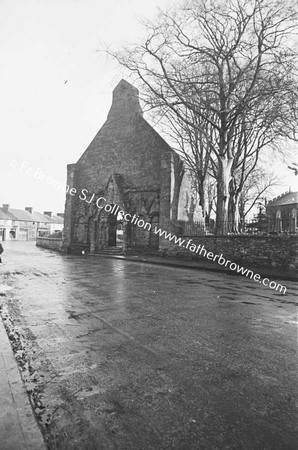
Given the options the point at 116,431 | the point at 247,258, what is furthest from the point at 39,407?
the point at 247,258

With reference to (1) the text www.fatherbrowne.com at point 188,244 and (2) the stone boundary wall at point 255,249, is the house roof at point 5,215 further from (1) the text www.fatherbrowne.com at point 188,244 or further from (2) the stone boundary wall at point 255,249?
(2) the stone boundary wall at point 255,249

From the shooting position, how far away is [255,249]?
14.3m

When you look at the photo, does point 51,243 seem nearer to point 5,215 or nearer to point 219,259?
point 219,259

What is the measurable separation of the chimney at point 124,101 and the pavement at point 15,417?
73.3ft

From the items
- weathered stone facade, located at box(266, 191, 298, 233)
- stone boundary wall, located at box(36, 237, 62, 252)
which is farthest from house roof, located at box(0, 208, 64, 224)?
weathered stone facade, located at box(266, 191, 298, 233)

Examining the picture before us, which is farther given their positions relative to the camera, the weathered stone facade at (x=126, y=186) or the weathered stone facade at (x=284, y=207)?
the weathered stone facade at (x=284, y=207)

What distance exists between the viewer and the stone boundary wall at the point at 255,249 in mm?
13117

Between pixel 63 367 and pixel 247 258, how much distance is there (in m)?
13.0

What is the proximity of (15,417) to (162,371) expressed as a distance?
153 cm

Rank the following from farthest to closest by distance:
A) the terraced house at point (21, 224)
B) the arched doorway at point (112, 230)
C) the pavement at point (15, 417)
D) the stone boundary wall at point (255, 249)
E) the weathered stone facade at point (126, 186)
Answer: the terraced house at point (21, 224) < the arched doorway at point (112, 230) < the weathered stone facade at point (126, 186) < the stone boundary wall at point (255, 249) < the pavement at point (15, 417)

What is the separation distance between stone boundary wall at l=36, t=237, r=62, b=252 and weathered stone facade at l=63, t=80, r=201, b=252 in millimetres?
2717

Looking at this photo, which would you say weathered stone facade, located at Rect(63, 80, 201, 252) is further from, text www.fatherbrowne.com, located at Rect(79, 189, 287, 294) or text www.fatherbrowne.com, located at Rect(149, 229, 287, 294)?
text www.fatherbrowne.com, located at Rect(149, 229, 287, 294)

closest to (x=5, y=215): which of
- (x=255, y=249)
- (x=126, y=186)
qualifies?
(x=126, y=186)

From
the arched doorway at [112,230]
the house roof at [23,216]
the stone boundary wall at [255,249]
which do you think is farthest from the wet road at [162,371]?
the house roof at [23,216]
